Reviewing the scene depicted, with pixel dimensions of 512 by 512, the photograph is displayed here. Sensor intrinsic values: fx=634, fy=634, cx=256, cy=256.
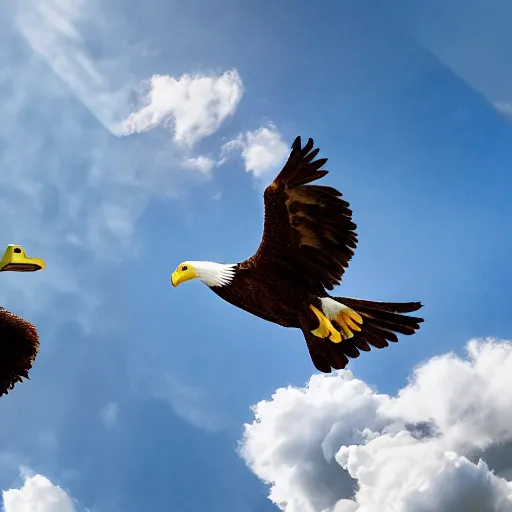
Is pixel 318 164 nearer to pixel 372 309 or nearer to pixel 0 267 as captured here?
pixel 372 309

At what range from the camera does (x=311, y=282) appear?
284 cm

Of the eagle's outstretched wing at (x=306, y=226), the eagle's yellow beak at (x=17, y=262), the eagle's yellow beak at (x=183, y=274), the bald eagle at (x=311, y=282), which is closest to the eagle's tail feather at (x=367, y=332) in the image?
the bald eagle at (x=311, y=282)

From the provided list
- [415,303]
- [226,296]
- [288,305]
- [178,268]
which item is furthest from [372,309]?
[178,268]

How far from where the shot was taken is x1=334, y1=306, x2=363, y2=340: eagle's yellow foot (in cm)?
284

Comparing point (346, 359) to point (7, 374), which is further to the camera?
point (7, 374)

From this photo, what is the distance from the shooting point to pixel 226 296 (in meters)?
2.91

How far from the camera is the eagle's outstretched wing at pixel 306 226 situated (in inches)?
99.4

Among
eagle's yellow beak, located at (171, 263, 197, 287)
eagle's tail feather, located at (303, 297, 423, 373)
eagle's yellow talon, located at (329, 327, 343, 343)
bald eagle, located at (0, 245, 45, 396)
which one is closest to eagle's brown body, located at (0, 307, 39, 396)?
bald eagle, located at (0, 245, 45, 396)

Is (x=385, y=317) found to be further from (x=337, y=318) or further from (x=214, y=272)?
(x=214, y=272)

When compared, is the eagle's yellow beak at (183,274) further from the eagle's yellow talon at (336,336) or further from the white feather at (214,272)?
the eagle's yellow talon at (336,336)

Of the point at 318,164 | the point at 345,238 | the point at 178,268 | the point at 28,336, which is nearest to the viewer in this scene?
the point at 318,164

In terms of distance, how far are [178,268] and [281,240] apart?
1.73 ft

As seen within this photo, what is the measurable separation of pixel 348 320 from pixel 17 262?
61.5 inches

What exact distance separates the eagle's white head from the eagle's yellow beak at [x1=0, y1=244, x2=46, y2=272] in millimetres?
658
